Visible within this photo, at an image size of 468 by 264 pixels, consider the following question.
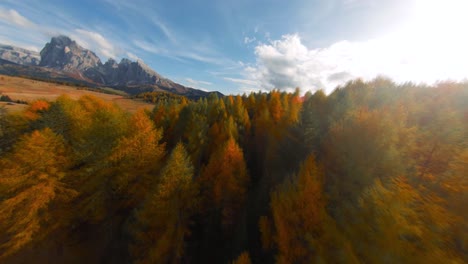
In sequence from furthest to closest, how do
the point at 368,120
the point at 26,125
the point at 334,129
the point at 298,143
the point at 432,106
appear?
the point at 26,125 < the point at 298,143 < the point at 334,129 < the point at 432,106 < the point at 368,120

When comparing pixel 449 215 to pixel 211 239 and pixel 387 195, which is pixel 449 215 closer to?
pixel 387 195

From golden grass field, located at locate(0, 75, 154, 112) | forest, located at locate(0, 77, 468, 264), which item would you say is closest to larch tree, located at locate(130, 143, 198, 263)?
forest, located at locate(0, 77, 468, 264)

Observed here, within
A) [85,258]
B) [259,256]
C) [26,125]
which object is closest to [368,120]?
[259,256]

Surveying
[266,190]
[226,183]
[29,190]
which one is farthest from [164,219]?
[266,190]

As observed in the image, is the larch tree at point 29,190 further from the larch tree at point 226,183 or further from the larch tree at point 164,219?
the larch tree at point 226,183

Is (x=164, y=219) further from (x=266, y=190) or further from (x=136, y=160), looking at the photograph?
(x=266, y=190)

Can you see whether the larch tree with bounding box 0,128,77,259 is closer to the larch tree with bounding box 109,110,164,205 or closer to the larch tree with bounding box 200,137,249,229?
the larch tree with bounding box 109,110,164,205

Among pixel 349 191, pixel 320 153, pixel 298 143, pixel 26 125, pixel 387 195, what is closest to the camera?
pixel 387 195

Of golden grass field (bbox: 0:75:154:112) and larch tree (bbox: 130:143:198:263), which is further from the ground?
larch tree (bbox: 130:143:198:263)
